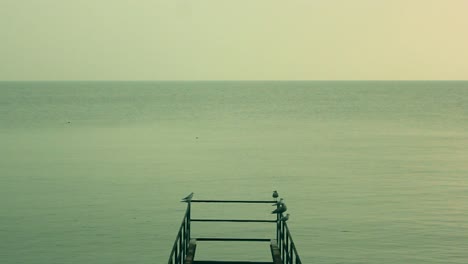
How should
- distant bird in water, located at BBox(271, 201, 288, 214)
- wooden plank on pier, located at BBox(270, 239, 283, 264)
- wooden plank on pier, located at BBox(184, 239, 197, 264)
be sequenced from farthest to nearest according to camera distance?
1. wooden plank on pier, located at BBox(270, 239, 283, 264)
2. wooden plank on pier, located at BBox(184, 239, 197, 264)
3. distant bird in water, located at BBox(271, 201, 288, 214)

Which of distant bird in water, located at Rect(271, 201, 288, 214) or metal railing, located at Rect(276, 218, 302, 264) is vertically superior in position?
distant bird in water, located at Rect(271, 201, 288, 214)

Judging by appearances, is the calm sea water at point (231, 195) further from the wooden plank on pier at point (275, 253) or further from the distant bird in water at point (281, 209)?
the distant bird in water at point (281, 209)

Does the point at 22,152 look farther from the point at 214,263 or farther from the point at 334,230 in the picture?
the point at 214,263

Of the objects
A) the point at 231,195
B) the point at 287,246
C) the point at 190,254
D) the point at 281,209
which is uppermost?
the point at 231,195

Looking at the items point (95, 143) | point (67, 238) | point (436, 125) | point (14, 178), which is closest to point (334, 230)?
point (67, 238)

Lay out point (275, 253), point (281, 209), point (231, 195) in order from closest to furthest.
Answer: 1. point (281, 209)
2. point (275, 253)
3. point (231, 195)

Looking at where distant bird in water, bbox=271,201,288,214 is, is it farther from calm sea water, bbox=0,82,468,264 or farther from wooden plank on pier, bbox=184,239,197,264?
calm sea water, bbox=0,82,468,264

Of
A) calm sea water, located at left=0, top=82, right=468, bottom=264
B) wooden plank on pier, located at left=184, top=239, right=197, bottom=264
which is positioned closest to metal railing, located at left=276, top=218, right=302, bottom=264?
wooden plank on pier, located at left=184, top=239, right=197, bottom=264

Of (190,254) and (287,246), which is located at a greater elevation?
(190,254)

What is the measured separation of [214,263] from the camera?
16344 millimetres

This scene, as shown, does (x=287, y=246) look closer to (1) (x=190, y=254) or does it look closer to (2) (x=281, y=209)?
(2) (x=281, y=209)

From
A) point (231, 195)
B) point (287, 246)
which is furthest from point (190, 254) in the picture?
point (231, 195)

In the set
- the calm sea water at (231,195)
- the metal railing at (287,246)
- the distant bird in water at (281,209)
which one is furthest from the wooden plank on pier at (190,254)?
the calm sea water at (231,195)

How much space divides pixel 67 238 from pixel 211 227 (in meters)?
5.05
